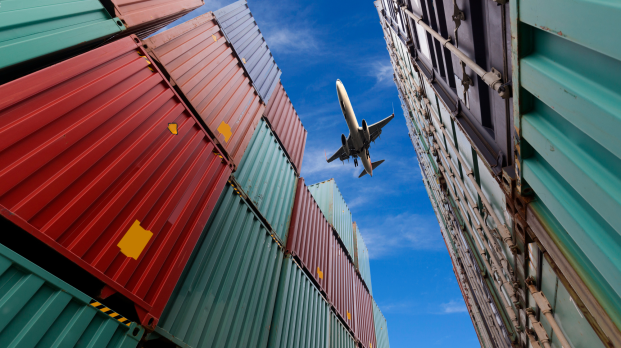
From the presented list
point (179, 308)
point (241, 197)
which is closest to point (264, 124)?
point (241, 197)

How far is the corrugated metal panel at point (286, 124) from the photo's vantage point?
1110cm

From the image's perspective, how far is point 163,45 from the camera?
228 inches

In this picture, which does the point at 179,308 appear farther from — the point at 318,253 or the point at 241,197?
the point at 318,253

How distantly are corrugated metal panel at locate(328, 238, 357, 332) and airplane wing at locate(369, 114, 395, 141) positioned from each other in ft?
41.7

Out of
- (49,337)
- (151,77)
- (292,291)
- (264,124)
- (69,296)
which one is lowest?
(49,337)

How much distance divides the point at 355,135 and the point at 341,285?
12.8m

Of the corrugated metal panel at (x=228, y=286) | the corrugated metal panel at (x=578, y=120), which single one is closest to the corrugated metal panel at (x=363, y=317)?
the corrugated metal panel at (x=228, y=286)

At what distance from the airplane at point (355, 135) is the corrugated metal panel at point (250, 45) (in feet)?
31.5

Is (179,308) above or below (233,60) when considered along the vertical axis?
below

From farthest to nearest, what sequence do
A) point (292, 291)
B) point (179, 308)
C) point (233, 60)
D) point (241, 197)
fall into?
point (233, 60)
point (292, 291)
point (241, 197)
point (179, 308)

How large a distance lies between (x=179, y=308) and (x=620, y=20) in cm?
583

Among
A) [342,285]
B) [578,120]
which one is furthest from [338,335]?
[578,120]

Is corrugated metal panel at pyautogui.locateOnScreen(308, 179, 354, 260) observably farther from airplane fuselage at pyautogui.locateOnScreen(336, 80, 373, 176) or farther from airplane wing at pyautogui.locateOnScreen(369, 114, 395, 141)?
airplane wing at pyautogui.locateOnScreen(369, 114, 395, 141)

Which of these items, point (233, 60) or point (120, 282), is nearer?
point (120, 282)
